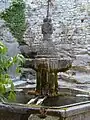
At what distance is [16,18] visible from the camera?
7258 millimetres

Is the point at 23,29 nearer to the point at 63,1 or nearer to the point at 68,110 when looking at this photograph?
the point at 63,1

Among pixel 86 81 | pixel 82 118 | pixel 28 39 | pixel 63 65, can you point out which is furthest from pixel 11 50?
pixel 82 118

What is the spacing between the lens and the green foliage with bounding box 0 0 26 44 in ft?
23.6

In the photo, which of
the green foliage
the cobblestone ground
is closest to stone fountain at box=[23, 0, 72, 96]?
the cobblestone ground

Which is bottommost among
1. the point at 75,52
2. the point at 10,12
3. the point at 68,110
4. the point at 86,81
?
the point at 86,81

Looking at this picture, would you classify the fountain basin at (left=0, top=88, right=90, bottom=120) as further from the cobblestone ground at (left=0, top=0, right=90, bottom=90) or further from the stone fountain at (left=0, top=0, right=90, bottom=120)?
the cobblestone ground at (left=0, top=0, right=90, bottom=90)

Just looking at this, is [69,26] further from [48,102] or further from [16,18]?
[48,102]

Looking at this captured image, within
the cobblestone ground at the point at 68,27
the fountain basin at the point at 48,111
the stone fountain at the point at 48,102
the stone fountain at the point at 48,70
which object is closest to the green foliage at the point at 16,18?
the cobblestone ground at the point at 68,27

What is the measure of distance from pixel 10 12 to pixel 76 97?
4026 millimetres

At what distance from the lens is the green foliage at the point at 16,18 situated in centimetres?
721

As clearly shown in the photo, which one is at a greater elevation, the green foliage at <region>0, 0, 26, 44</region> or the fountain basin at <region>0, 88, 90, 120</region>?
the green foliage at <region>0, 0, 26, 44</region>

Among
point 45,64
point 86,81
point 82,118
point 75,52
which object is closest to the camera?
point 82,118

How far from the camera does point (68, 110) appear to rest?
2.79 meters

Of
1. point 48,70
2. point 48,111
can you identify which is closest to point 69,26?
point 48,70
